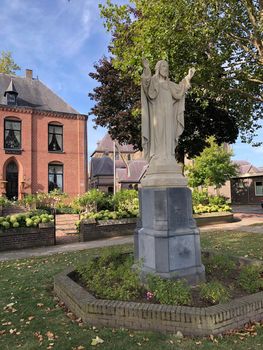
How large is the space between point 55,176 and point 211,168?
16.8 meters

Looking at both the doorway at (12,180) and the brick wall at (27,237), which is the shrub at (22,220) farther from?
the doorway at (12,180)

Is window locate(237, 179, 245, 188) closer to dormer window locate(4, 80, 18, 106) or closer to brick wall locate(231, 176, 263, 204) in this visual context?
brick wall locate(231, 176, 263, 204)

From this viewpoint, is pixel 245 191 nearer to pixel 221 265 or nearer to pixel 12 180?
pixel 12 180

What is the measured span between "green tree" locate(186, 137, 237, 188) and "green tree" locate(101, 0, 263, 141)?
2021 centimetres

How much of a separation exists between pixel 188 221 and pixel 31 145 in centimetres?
2585

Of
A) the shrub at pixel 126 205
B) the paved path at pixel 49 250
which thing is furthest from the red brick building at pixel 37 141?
the paved path at pixel 49 250

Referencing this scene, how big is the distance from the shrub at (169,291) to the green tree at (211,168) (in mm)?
30291

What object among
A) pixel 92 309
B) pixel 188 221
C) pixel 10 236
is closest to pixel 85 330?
pixel 92 309

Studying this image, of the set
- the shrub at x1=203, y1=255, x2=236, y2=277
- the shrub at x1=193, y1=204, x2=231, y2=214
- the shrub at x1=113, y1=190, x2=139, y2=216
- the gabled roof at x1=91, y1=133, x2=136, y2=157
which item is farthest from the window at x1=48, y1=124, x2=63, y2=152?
the gabled roof at x1=91, y1=133, x2=136, y2=157

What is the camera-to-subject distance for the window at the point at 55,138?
1182 inches

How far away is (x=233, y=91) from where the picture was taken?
1327cm

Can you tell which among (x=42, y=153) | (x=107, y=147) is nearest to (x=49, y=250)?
(x=42, y=153)

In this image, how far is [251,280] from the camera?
16.6 feet

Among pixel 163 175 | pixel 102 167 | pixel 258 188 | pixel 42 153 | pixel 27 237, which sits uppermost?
pixel 102 167
